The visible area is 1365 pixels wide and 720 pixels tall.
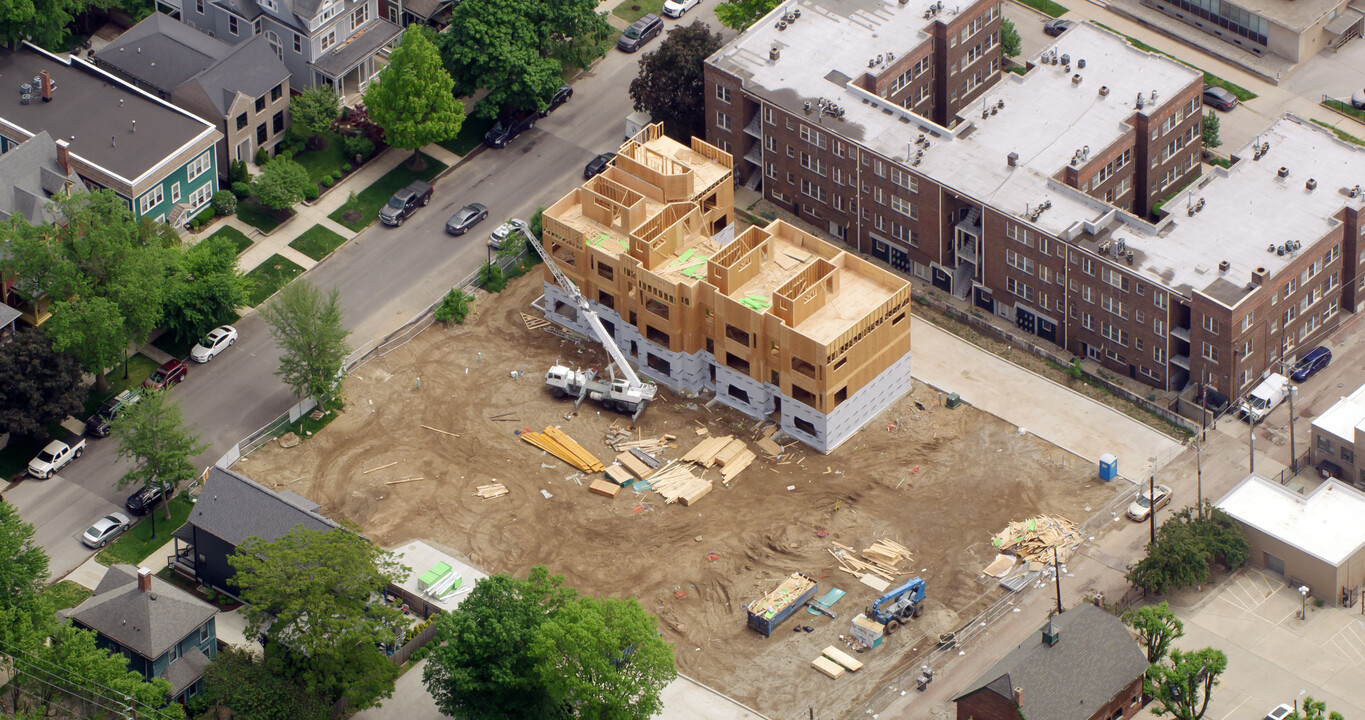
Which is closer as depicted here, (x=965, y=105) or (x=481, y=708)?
(x=481, y=708)

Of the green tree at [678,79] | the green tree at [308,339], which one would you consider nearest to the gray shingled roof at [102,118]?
the green tree at [308,339]

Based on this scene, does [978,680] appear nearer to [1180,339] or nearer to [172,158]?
[1180,339]


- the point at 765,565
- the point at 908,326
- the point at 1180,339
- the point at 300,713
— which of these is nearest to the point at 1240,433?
the point at 1180,339

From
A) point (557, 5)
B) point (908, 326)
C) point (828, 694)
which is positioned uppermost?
point (557, 5)

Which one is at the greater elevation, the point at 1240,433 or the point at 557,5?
the point at 557,5

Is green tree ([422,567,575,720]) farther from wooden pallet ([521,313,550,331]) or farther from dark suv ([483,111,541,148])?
dark suv ([483,111,541,148])

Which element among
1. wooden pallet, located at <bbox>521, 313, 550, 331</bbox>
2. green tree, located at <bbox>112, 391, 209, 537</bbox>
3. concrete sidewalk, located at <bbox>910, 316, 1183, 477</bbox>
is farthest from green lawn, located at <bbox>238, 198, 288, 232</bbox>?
concrete sidewalk, located at <bbox>910, 316, 1183, 477</bbox>

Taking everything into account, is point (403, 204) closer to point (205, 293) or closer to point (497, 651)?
point (205, 293)

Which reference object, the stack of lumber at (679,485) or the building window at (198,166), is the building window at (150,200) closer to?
the building window at (198,166)
